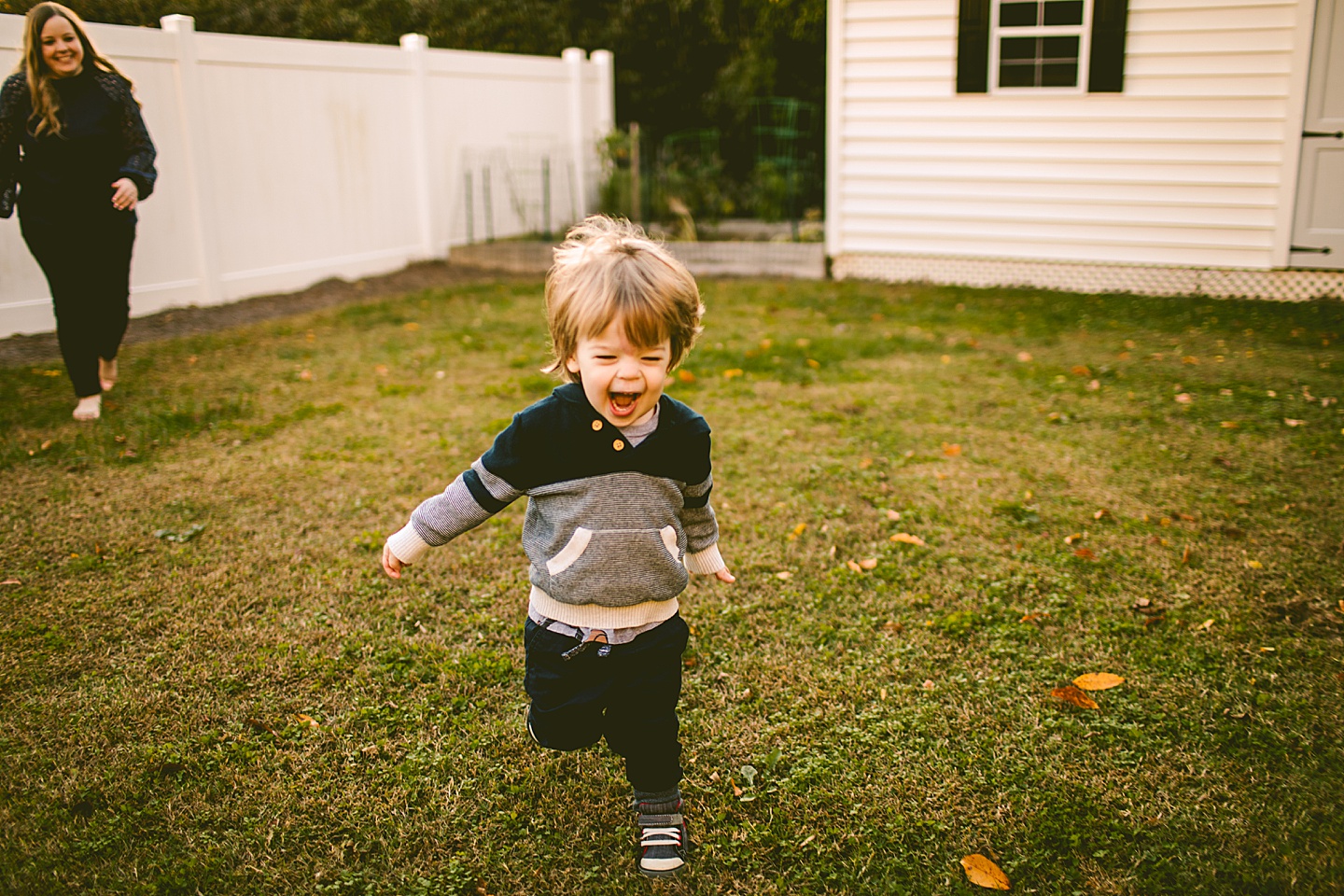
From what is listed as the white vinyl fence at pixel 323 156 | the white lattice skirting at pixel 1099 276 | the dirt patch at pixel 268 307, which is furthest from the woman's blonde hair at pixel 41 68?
the white lattice skirting at pixel 1099 276

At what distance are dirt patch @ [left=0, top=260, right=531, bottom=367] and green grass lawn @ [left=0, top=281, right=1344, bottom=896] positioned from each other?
44.4 inches

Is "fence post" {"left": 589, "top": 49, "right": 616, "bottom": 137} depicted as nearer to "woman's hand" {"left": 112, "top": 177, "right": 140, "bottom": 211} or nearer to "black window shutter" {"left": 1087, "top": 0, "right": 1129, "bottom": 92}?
"black window shutter" {"left": 1087, "top": 0, "right": 1129, "bottom": 92}

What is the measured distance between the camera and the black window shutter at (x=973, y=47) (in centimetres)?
938

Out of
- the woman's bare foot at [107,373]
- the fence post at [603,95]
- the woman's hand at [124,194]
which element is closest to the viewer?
the woman's hand at [124,194]

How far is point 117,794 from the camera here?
8.04 feet

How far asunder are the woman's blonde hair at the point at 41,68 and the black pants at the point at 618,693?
454 cm

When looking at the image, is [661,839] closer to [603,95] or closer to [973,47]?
[973,47]

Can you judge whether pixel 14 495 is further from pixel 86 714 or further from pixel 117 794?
pixel 117 794

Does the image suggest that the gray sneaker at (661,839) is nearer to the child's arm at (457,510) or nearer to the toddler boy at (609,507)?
the toddler boy at (609,507)

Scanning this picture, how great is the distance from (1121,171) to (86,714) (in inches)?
367

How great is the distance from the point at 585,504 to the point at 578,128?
38.9 feet

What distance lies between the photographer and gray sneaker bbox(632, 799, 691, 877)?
7.48ft

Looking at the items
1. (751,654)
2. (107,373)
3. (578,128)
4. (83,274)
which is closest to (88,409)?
(107,373)

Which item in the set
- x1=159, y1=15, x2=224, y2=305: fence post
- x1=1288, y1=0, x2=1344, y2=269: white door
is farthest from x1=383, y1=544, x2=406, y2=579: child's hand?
x1=1288, y1=0, x2=1344, y2=269: white door
